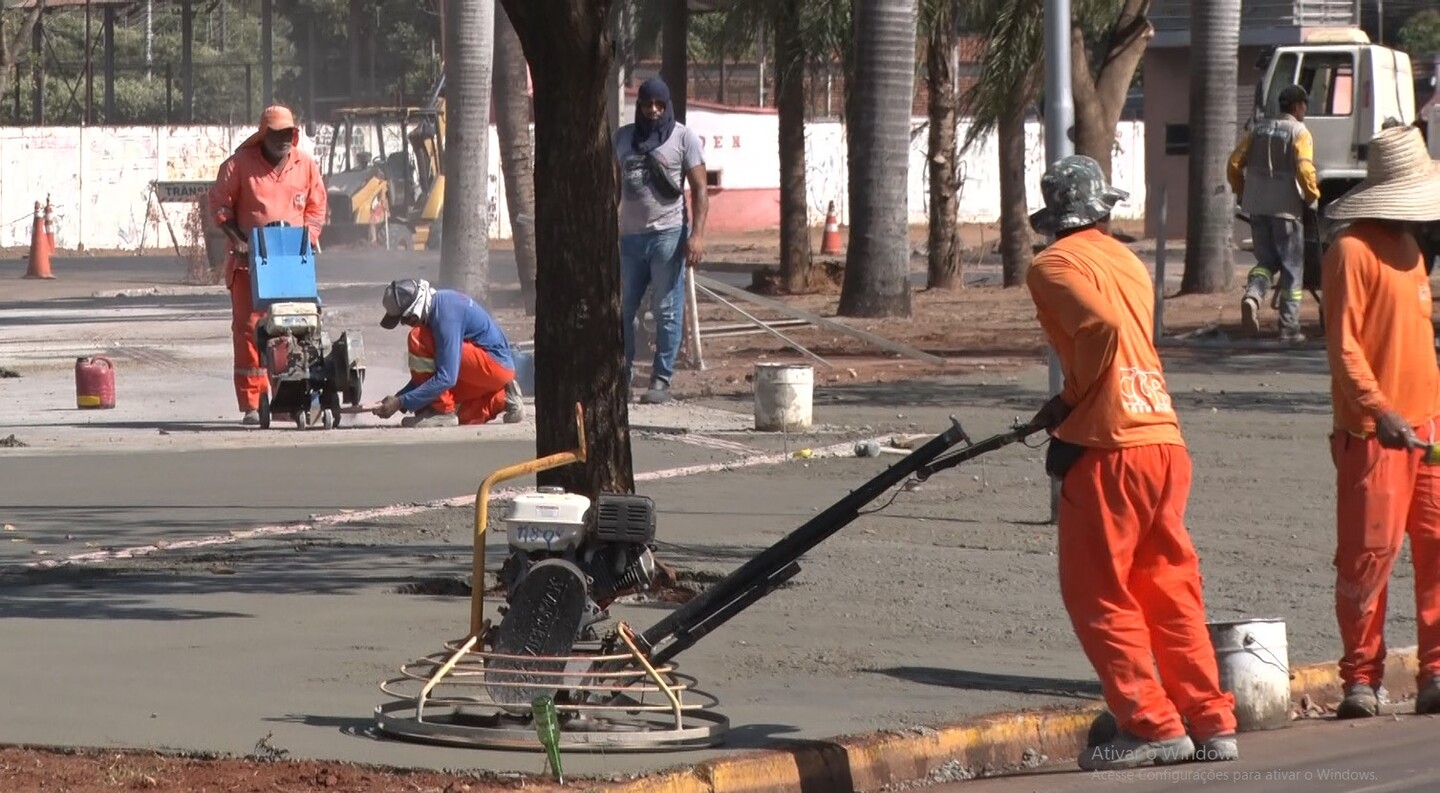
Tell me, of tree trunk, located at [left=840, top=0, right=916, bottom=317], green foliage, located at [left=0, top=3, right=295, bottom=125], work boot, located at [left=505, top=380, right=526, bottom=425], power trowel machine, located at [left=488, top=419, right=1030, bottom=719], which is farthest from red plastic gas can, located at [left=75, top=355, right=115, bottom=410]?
green foliage, located at [left=0, top=3, right=295, bottom=125]

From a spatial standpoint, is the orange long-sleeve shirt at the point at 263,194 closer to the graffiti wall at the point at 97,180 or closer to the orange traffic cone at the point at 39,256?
the orange traffic cone at the point at 39,256

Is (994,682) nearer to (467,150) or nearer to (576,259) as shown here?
(576,259)

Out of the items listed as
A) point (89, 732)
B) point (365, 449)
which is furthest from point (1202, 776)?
point (365, 449)

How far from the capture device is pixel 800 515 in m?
10.7

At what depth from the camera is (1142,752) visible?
643 cm

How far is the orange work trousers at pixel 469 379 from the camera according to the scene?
13.4 meters

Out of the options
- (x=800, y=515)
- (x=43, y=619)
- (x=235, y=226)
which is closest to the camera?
(x=43, y=619)

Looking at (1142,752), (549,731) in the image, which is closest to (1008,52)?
(1142,752)

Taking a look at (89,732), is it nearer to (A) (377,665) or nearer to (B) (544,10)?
(A) (377,665)

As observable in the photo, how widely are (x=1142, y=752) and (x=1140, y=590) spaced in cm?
46

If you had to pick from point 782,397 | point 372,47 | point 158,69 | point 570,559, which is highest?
point 372,47

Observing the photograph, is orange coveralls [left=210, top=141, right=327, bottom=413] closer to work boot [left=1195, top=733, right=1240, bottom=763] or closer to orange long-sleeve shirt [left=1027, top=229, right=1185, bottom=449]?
orange long-sleeve shirt [left=1027, top=229, right=1185, bottom=449]

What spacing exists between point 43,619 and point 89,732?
1.87 m

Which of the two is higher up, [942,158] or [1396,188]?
[942,158]
